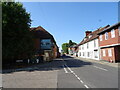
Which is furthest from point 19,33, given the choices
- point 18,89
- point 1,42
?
point 18,89

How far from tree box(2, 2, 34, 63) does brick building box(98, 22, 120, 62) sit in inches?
592

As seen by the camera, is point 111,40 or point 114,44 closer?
point 114,44

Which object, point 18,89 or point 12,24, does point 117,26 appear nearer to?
point 12,24

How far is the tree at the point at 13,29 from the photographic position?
1819cm

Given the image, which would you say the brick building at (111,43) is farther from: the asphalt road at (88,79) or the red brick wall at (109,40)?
the asphalt road at (88,79)

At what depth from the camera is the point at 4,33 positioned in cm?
1886

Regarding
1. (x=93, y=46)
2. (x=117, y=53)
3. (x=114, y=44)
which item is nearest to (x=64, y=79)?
(x=114, y=44)

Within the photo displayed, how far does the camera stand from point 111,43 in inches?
896

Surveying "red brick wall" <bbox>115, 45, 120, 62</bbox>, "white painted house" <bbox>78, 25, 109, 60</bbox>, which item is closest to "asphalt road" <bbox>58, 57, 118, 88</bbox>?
"red brick wall" <bbox>115, 45, 120, 62</bbox>

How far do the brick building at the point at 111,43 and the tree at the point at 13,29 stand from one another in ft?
49.3

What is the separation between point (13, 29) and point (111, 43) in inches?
680

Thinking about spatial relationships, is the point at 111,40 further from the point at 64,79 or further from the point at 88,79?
the point at 64,79

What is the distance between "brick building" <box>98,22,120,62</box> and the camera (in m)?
21.0

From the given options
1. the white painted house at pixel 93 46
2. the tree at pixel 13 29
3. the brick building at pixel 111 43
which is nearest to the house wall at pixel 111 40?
the brick building at pixel 111 43
